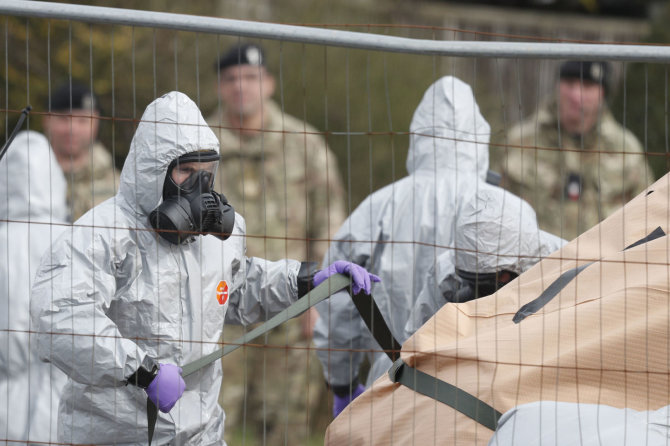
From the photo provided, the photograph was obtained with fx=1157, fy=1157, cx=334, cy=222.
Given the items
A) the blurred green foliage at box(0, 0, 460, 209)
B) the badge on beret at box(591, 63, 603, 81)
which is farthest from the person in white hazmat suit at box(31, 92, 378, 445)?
the blurred green foliage at box(0, 0, 460, 209)

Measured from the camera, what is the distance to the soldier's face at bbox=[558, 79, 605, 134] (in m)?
7.34

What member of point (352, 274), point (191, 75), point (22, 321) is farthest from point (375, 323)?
point (191, 75)

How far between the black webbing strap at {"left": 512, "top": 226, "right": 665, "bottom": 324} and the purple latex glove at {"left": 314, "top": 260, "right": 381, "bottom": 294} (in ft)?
2.54

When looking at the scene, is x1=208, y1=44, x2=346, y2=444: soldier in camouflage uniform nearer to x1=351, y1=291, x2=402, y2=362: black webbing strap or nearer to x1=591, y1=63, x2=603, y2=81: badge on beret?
x1=591, y1=63, x2=603, y2=81: badge on beret

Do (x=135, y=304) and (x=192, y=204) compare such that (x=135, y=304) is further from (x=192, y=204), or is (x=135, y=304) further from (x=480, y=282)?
(x=480, y=282)

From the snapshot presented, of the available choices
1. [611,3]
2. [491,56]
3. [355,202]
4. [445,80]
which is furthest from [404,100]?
[491,56]

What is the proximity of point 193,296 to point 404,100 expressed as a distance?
487 cm

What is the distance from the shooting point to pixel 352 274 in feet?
14.3

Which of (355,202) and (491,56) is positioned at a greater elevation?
(491,56)

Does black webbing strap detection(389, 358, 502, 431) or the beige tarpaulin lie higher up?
the beige tarpaulin

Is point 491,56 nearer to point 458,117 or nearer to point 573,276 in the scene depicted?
point 573,276

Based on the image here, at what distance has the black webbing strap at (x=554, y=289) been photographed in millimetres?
3713

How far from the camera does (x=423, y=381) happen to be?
3.60 m

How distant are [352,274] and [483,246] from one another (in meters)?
0.60
